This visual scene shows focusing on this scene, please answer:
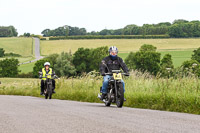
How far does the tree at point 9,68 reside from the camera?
11687 cm

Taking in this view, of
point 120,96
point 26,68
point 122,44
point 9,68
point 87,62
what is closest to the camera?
point 120,96

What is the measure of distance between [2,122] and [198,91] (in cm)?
581

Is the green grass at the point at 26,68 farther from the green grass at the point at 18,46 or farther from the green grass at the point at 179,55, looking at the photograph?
the green grass at the point at 179,55

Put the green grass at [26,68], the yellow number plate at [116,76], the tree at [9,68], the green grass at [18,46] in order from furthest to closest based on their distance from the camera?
1. the green grass at [18,46]
2. the tree at [9,68]
3. the green grass at [26,68]
4. the yellow number plate at [116,76]

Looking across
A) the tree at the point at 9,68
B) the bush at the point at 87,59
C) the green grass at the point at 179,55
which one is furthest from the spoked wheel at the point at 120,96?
the tree at the point at 9,68

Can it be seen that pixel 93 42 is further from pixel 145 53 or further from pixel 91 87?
pixel 91 87

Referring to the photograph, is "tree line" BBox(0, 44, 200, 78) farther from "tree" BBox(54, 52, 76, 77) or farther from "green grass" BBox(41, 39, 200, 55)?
"green grass" BBox(41, 39, 200, 55)

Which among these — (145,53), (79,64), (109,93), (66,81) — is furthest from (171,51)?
(109,93)

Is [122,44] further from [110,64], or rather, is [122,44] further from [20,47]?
[110,64]

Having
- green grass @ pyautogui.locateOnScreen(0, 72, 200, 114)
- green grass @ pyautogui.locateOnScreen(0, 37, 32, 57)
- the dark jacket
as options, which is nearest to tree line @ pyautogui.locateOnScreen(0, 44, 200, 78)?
green grass @ pyautogui.locateOnScreen(0, 37, 32, 57)

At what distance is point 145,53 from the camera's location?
108938mm

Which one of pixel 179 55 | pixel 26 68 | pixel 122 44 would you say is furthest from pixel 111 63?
pixel 122 44

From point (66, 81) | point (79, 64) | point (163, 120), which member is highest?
point (163, 120)

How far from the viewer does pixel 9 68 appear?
118m
